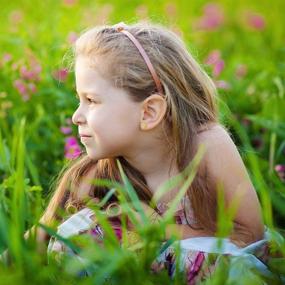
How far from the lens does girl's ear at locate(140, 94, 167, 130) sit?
91.5 inches

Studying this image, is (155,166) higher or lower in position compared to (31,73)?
lower

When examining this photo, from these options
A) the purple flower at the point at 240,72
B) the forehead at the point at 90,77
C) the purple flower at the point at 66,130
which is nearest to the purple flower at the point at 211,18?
the purple flower at the point at 240,72

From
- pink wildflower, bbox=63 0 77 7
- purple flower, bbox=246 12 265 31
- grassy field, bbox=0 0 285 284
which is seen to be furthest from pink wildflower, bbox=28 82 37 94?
purple flower, bbox=246 12 265 31

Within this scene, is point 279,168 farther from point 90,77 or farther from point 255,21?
point 255,21

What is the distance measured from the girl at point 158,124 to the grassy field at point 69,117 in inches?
4.7

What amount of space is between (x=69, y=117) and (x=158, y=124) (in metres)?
1.12

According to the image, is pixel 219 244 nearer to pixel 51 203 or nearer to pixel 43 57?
pixel 51 203

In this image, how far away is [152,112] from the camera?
2.34 metres

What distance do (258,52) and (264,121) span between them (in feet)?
8.96

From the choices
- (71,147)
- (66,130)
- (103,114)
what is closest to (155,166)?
(103,114)

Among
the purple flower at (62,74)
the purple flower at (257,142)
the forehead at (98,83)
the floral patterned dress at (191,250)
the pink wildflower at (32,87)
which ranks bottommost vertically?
the purple flower at (257,142)

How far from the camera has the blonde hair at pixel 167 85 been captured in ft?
7.58

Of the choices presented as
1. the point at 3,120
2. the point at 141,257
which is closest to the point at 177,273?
the point at 141,257

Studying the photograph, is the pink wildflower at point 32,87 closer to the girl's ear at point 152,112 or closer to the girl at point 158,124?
the girl at point 158,124
